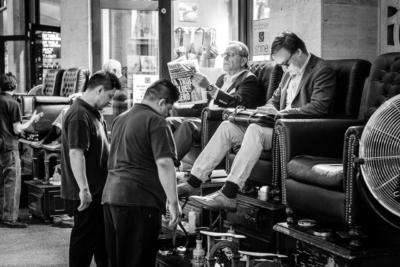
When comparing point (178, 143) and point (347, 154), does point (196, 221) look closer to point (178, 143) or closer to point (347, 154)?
point (178, 143)

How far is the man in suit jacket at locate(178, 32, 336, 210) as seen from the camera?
432 centimetres

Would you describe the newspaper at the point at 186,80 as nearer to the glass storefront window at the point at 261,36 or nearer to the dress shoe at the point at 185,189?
the dress shoe at the point at 185,189

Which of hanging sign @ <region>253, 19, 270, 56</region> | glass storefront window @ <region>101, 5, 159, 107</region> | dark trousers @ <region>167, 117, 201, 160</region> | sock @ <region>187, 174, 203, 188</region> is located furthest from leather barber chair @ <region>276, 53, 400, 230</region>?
glass storefront window @ <region>101, 5, 159, 107</region>

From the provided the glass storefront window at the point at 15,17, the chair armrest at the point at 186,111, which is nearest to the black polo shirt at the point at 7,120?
the chair armrest at the point at 186,111

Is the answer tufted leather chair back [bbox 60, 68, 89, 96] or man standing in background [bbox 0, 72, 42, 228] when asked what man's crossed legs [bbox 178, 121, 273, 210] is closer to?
man standing in background [bbox 0, 72, 42, 228]

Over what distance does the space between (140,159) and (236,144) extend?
155 cm

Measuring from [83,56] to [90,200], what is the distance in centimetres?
578

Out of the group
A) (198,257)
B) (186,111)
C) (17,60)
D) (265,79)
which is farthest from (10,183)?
(17,60)

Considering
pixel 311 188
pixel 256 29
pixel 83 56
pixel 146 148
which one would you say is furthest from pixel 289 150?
pixel 83 56

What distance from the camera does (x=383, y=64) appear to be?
4215 millimetres

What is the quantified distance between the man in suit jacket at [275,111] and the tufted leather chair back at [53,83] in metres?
4.20

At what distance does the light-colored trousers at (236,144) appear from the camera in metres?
4.31

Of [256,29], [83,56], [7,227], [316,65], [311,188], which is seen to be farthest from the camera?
[83,56]

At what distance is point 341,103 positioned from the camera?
4605mm
